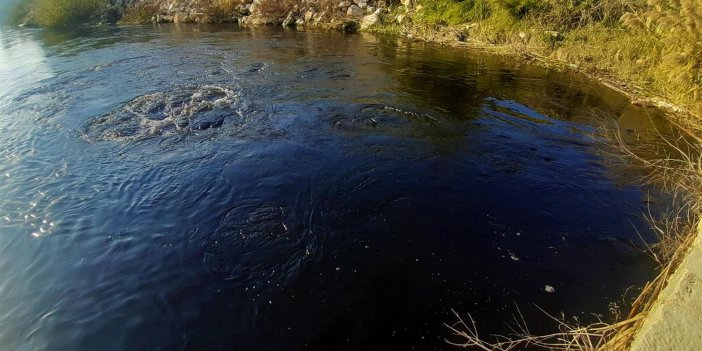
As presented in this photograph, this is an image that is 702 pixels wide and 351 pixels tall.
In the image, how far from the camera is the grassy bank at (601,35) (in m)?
10.4

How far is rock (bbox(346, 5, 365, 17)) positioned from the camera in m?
28.5

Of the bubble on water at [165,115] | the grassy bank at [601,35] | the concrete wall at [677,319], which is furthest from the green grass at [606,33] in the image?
the bubble on water at [165,115]

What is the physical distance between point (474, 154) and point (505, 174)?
1.11 m

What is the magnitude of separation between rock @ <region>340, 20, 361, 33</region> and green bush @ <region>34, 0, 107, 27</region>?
977 inches

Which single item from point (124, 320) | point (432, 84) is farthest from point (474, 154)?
point (124, 320)

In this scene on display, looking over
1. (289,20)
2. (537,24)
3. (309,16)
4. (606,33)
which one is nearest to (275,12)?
(289,20)

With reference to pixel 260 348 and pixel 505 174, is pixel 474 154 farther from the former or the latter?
pixel 260 348

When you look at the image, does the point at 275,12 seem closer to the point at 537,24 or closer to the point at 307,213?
the point at 537,24

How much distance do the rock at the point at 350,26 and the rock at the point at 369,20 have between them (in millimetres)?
394

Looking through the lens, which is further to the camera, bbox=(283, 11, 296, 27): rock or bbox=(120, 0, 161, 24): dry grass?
bbox=(120, 0, 161, 24): dry grass

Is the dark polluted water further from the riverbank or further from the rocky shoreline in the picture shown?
the rocky shoreline

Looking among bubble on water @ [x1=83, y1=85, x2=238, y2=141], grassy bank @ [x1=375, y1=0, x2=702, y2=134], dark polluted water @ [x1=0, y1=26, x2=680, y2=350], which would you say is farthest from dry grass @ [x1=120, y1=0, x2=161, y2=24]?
bubble on water @ [x1=83, y1=85, x2=238, y2=141]

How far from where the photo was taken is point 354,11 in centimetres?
2867

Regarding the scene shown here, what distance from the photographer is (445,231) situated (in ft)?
24.0
